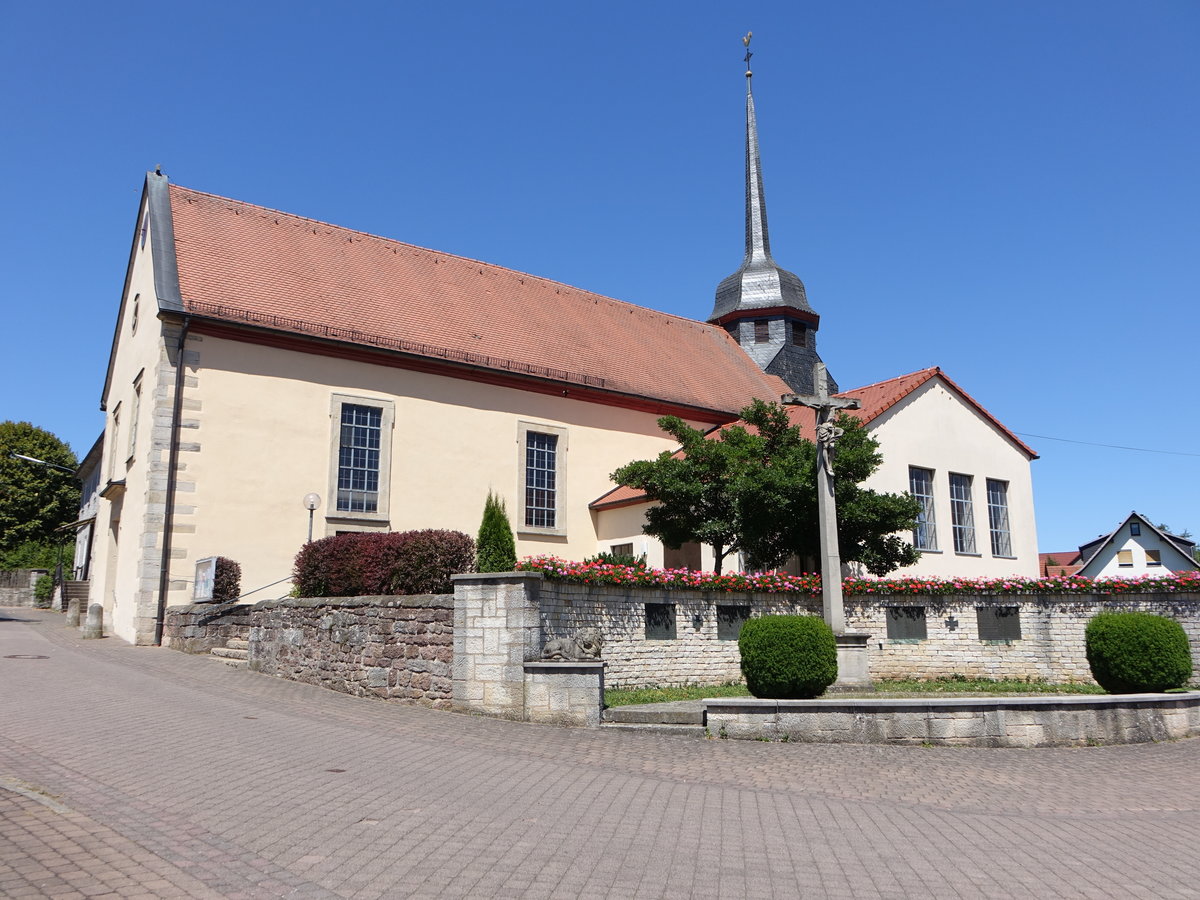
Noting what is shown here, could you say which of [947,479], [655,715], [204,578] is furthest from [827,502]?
[204,578]

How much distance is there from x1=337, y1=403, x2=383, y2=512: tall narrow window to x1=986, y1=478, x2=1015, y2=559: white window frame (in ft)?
53.1

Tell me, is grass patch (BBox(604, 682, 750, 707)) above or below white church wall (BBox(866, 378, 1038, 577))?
below

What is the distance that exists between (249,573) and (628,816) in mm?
14568

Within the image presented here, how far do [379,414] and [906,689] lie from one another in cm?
1290

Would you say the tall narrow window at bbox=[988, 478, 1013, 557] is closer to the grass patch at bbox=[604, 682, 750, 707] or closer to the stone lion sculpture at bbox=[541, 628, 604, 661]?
the grass patch at bbox=[604, 682, 750, 707]

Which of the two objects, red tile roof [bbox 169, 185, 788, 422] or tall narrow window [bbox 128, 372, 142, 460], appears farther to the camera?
tall narrow window [bbox 128, 372, 142, 460]

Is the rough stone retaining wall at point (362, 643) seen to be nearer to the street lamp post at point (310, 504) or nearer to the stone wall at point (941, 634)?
the stone wall at point (941, 634)

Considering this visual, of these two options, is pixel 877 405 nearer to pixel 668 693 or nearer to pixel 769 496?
pixel 769 496

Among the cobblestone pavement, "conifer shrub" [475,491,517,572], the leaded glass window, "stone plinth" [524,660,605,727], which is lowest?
the cobblestone pavement

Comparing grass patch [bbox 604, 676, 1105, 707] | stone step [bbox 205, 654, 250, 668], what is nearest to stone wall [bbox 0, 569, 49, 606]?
stone step [bbox 205, 654, 250, 668]

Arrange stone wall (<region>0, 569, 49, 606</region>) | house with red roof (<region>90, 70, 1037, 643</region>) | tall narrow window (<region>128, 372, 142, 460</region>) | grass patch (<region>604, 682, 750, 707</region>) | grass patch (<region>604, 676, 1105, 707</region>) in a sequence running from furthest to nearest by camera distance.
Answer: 1. stone wall (<region>0, 569, 49, 606</region>)
2. tall narrow window (<region>128, 372, 142, 460</region>)
3. house with red roof (<region>90, 70, 1037, 643</region>)
4. grass patch (<region>604, 676, 1105, 707</region>)
5. grass patch (<region>604, 682, 750, 707</region>)

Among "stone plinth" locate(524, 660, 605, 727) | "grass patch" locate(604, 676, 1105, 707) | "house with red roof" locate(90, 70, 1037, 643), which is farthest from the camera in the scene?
"house with red roof" locate(90, 70, 1037, 643)

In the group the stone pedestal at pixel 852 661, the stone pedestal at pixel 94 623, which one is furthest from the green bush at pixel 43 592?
the stone pedestal at pixel 852 661

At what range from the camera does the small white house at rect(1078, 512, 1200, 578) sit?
41.4 m
